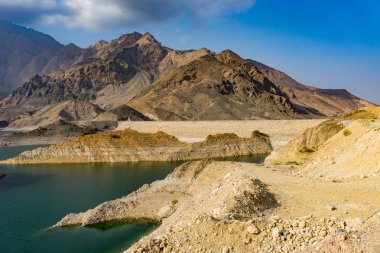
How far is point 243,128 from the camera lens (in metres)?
98.2

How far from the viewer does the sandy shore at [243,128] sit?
92000 mm

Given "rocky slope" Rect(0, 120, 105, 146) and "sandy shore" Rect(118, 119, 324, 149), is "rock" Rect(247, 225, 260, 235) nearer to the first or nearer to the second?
"sandy shore" Rect(118, 119, 324, 149)

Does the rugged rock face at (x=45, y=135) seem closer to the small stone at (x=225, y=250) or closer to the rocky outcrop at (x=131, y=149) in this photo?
the rocky outcrop at (x=131, y=149)

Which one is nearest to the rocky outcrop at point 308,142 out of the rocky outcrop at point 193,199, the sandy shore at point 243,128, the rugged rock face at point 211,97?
the rocky outcrop at point 193,199

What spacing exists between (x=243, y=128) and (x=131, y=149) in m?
32.5

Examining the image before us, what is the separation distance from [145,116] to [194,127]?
188 feet

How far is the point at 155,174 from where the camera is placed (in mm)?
58625

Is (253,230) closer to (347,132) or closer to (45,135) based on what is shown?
(347,132)

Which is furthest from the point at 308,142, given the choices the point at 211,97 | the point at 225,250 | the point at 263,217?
the point at 211,97

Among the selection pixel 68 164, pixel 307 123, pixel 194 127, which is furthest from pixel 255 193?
pixel 194 127

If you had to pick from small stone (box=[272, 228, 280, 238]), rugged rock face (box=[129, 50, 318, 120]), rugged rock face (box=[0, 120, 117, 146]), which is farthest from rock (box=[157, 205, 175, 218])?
rugged rock face (box=[129, 50, 318, 120])

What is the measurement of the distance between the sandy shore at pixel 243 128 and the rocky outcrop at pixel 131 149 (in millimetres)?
13208

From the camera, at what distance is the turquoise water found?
28312mm

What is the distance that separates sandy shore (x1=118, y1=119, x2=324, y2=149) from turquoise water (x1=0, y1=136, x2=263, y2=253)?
808 inches
